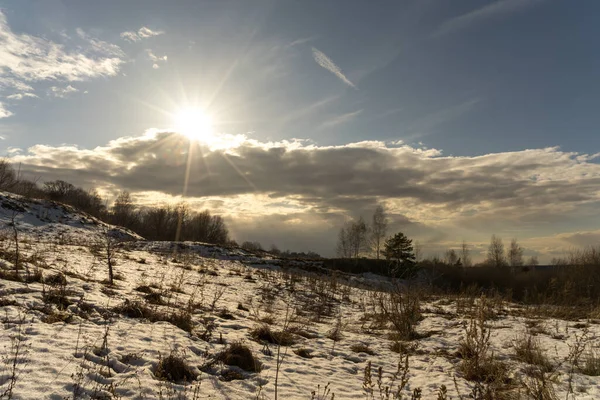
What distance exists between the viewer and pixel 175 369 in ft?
Result: 12.6

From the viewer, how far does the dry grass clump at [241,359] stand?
14.4ft

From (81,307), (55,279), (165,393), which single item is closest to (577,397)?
(165,393)

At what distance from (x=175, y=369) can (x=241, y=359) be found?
910 millimetres

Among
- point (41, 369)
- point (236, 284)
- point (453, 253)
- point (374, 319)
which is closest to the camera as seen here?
point (41, 369)

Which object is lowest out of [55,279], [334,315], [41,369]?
[334,315]

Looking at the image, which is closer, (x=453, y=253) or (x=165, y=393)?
(x=165, y=393)

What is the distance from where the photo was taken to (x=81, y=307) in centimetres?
524

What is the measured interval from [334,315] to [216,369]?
7080mm

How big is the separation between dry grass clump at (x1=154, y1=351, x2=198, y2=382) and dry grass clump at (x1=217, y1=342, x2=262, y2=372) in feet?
1.84

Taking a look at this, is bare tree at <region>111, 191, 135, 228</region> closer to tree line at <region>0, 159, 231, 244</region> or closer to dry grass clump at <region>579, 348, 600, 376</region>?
tree line at <region>0, 159, 231, 244</region>

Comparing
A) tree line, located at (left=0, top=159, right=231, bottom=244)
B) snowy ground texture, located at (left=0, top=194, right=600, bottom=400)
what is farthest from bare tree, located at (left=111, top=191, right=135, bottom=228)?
snowy ground texture, located at (left=0, top=194, right=600, bottom=400)

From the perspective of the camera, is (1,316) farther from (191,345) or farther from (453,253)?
(453,253)

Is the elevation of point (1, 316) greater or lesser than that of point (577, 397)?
greater

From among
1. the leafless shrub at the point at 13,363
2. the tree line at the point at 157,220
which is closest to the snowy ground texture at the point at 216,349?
the leafless shrub at the point at 13,363
